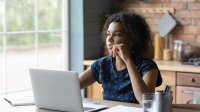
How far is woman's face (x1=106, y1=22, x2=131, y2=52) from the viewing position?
2.47 metres

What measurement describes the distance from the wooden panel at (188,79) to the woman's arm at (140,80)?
3.86ft

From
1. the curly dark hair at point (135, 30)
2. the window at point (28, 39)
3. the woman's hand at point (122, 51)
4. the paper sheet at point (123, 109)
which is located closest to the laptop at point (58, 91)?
the paper sheet at point (123, 109)

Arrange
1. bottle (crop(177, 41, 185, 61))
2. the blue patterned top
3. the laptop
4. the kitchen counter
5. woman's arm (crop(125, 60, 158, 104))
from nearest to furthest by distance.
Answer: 1. the laptop
2. woman's arm (crop(125, 60, 158, 104))
3. the blue patterned top
4. the kitchen counter
5. bottle (crop(177, 41, 185, 61))

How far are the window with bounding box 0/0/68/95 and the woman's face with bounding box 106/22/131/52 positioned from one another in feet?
4.39

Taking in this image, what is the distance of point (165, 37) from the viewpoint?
4.19 metres

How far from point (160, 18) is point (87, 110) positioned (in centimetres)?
226

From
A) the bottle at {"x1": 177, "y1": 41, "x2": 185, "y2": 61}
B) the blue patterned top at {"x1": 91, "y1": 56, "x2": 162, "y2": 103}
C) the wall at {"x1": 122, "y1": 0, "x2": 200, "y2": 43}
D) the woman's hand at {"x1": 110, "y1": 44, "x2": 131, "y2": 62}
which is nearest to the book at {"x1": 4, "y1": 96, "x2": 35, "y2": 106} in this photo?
the blue patterned top at {"x1": 91, "y1": 56, "x2": 162, "y2": 103}

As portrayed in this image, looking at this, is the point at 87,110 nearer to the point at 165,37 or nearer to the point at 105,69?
the point at 105,69

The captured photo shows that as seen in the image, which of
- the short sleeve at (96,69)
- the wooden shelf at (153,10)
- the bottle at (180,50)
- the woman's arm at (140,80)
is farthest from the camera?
the wooden shelf at (153,10)

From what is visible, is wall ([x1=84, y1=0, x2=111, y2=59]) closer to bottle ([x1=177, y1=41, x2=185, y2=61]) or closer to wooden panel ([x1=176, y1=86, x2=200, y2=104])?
bottle ([x1=177, y1=41, x2=185, y2=61])

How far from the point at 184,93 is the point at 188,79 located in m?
0.14

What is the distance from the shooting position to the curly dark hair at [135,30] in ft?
8.35

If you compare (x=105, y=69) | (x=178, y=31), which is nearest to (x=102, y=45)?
(x=178, y=31)

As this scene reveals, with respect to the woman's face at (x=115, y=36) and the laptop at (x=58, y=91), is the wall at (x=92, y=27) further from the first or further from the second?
the laptop at (x=58, y=91)
